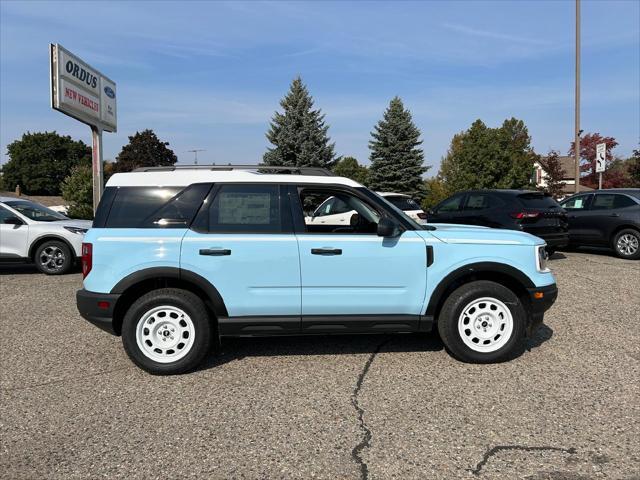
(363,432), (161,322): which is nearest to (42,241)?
(161,322)

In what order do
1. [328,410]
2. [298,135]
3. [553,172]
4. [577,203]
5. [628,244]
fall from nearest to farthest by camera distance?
[328,410], [628,244], [577,203], [298,135], [553,172]

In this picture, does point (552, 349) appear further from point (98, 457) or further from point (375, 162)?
point (375, 162)

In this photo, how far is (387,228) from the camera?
442 centimetres

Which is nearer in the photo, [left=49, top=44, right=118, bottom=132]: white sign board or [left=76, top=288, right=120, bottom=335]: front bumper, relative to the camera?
[left=76, top=288, right=120, bottom=335]: front bumper

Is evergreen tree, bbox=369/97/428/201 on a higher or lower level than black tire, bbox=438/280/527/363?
higher

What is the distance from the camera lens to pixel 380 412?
144 inches

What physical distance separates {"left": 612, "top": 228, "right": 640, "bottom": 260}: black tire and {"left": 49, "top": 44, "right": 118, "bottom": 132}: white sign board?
1348 centimetres

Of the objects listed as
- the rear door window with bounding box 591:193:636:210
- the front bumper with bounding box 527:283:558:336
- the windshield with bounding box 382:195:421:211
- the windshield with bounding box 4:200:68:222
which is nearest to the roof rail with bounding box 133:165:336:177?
the front bumper with bounding box 527:283:558:336

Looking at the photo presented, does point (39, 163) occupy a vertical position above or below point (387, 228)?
above

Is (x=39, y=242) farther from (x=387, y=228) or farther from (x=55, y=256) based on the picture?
(x=387, y=228)

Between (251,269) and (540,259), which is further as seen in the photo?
(540,259)

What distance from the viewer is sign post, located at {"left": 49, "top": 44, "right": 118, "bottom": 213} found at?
12.0m

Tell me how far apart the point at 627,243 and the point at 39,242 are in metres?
12.5

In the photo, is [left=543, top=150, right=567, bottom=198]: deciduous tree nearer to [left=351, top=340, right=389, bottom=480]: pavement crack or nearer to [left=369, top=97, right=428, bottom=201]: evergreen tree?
[left=369, top=97, right=428, bottom=201]: evergreen tree
